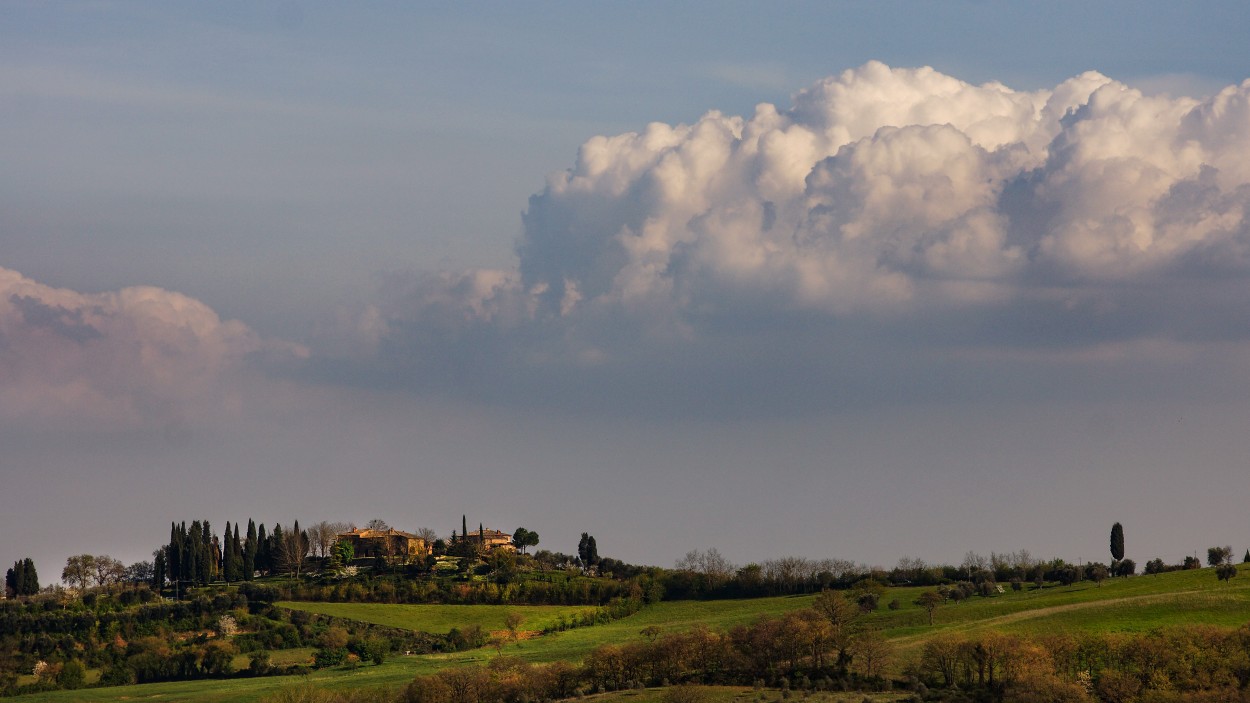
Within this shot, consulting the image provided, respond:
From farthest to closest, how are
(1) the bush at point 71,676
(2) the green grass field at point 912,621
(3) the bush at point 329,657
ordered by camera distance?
(3) the bush at point 329,657 < (1) the bush at point 71,676 < (2) the green grass field at point 912,621

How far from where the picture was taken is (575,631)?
191375 mm

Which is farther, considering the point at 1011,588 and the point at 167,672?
the point at 1011,588

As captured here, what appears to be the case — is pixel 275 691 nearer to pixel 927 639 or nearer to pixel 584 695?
pixel 584 695

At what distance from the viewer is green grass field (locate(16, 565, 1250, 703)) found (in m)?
137

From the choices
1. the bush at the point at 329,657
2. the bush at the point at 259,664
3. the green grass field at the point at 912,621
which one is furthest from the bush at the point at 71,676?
the bush at the point at 329,657

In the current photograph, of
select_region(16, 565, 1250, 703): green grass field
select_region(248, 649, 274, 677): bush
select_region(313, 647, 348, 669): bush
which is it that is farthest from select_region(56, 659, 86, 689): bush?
select_region(313, 647, 348, 669): bush

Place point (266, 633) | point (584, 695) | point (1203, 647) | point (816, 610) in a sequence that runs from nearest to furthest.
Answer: point (1203, 647) < point (584, 695) < point (816, 610) < point (266, 633)

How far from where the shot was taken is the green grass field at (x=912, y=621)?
450ft

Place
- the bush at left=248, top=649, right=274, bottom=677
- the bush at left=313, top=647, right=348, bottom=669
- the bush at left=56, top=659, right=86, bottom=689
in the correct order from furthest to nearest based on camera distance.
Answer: the bush at left=313, top=647, right=348, bottom=669
the bush at left=248, top=649, right=274, bottom=677
the bush at left=56, top=659, right=86, bottom=689

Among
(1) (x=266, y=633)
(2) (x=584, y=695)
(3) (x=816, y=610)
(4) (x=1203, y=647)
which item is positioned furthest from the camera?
(1) (x=266, y=633)

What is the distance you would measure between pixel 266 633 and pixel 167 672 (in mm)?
16716

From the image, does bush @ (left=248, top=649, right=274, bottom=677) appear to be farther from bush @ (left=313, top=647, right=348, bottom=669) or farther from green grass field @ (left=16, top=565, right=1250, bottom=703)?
green grass field @ (left=16, top=565, right=1250, bottom=703)

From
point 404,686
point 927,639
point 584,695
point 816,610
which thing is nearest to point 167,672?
point 404,686

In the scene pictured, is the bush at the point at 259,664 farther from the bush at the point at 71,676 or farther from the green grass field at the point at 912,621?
the bush at the point at 71,676
